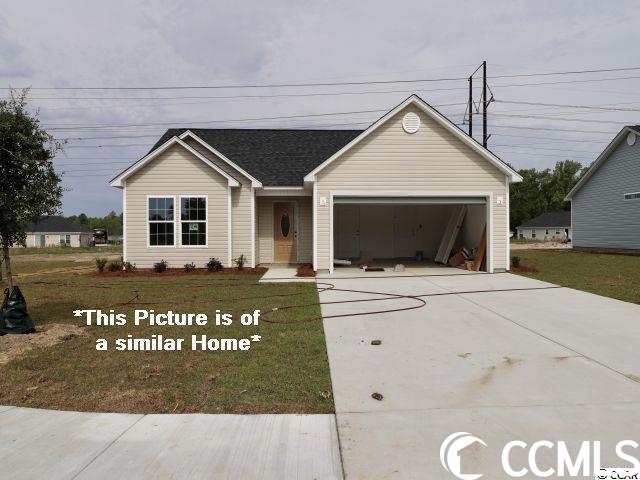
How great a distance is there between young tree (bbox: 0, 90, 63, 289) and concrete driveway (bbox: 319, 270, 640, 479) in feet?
16.1

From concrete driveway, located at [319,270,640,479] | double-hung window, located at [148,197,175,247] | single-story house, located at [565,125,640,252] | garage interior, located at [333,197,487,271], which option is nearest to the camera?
concrete driveway, located at [319,270,640,479]

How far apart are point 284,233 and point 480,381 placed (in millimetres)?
13559

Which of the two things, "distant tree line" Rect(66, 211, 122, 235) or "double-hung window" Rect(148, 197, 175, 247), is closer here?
"double-hung window" Rect(148, 197, 175, 247)

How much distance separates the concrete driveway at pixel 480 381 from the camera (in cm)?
331

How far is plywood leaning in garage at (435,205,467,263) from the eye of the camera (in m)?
17.8

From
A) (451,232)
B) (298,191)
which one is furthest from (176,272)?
(451,232)

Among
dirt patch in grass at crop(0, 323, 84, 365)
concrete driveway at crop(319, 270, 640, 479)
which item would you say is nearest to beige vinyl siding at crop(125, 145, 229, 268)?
concrete driveway at crop(319, 270, 640, 479)

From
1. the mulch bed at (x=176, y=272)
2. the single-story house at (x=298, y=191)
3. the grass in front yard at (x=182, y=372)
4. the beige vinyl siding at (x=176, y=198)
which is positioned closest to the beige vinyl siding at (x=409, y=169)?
the single-story house at (x=298, y=191)

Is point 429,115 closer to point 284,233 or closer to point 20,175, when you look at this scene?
point 284,233

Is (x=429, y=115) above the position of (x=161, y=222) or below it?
above

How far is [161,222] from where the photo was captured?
15.5 metres

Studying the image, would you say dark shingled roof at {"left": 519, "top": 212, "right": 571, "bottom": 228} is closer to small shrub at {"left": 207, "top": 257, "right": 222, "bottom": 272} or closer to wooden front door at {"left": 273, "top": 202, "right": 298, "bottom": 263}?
wooden front door at {"left": 273, "top": 202, "right": 298, "bottom": 263}

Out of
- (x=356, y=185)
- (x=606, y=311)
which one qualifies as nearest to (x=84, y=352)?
(x=606, y=311)

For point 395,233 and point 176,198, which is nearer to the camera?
point 176,198
